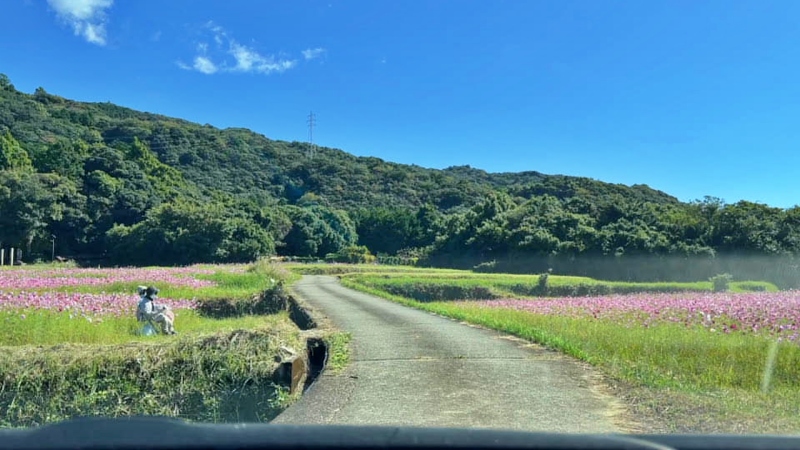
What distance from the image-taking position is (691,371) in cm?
693

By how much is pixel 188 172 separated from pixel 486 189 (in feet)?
170

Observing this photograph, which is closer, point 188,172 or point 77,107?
point 188,172

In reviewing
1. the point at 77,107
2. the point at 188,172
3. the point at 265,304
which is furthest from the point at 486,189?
the point at 265,304

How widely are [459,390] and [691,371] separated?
317cm

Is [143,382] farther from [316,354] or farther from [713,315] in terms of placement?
[713,315]

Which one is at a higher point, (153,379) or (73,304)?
(73,304)

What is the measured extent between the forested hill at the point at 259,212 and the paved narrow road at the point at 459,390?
37.0 metres

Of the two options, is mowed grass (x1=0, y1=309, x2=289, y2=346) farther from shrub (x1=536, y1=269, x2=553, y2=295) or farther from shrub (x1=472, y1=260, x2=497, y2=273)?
shrub (x1=472, y1=260, x2=497, y2=273)

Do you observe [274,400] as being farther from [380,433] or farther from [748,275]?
[748,275]

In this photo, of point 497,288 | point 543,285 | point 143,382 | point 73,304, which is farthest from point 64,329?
point 543,285

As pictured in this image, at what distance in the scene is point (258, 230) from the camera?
49.1 metres

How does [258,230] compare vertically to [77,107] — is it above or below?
below

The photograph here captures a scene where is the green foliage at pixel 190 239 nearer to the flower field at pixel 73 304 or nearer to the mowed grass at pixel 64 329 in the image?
the flower field at pixel 73 304

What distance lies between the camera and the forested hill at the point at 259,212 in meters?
44.1
